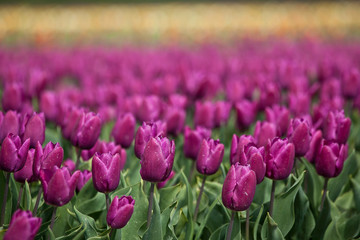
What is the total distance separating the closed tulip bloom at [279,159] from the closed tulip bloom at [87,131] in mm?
668

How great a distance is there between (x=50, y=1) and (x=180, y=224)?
27549 mm

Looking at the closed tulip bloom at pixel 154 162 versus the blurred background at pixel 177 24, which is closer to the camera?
the closed tulip bloom at pixel 154 162

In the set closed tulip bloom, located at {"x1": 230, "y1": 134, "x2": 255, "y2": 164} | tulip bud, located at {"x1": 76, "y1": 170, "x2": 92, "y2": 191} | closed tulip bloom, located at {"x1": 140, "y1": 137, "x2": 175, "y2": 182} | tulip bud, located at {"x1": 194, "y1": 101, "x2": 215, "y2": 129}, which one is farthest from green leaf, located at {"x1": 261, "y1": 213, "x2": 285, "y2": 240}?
tulip bud, located at {"x1": 194, "y1": 101, "x2": 215, "y2": 129}

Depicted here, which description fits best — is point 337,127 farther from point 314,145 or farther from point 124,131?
point 124,131

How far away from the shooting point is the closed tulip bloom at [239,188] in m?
1.46

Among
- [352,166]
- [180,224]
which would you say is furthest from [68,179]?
[352,166]

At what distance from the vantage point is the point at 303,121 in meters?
1.76

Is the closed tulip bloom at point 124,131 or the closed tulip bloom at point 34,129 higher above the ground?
the closed tulip bloom at point 34,129

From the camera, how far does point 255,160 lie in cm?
154

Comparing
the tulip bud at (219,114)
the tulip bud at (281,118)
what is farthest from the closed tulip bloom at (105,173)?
the tulip bud at (219,114)

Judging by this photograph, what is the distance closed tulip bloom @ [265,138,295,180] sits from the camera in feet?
5.27

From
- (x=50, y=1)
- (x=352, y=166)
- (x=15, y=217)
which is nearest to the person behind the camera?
(x=15, y=217)

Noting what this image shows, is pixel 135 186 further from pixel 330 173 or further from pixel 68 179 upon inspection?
pixel 330 173

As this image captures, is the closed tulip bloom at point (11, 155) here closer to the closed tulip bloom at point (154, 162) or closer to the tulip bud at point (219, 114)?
the closed tulip bloom at point (154, 162)
